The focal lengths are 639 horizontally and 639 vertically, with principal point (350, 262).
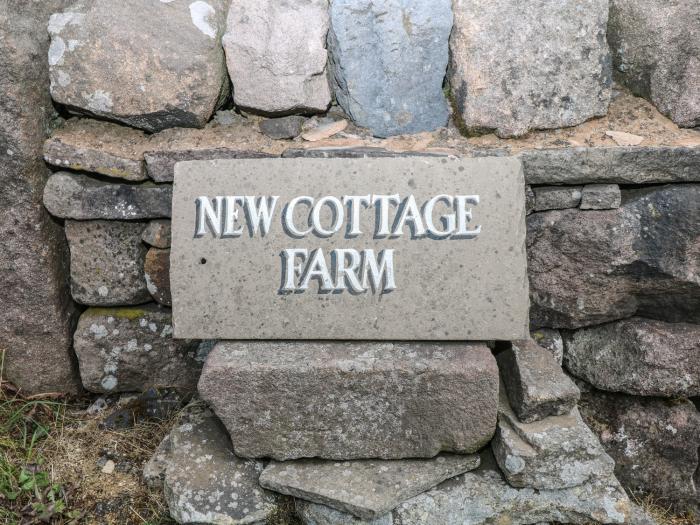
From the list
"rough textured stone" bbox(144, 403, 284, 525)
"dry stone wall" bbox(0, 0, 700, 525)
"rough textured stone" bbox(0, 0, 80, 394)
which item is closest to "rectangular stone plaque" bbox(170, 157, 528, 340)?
"dry stone wall" bbox(0, 0, 700, 525)

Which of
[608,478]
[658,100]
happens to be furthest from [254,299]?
[658,100]

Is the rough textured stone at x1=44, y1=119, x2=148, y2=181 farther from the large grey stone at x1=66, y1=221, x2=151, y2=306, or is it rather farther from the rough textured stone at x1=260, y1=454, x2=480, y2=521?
the rough textured stone at x1=260, y1=454, x2=480, y2=521

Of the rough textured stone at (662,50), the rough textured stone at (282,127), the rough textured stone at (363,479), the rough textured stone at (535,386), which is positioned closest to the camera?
the rough textured stone at (363,479)

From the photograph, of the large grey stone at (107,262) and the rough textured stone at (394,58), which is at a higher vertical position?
the rough textured stone at (394,58)

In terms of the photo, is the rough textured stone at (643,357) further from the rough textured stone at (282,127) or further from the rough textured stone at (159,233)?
the rough textured stone at (159,233)

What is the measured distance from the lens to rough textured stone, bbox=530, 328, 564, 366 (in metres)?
2.50

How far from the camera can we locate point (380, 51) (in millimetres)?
2408

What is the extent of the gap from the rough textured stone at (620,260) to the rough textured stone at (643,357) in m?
0.06

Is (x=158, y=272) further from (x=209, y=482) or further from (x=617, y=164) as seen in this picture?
(x=617, y=164)

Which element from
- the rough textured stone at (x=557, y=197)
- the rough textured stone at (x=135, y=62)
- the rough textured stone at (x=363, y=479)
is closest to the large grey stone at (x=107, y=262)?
the rough textured stone at (x=135, y=62)

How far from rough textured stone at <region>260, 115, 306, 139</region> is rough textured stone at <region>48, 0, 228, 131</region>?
22 cm

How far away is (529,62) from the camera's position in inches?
91.3

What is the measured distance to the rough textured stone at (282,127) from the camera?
2432 mm

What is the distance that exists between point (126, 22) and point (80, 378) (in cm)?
147
